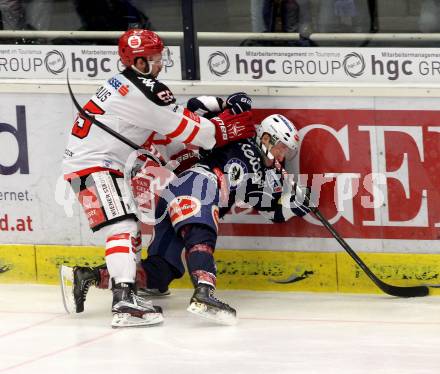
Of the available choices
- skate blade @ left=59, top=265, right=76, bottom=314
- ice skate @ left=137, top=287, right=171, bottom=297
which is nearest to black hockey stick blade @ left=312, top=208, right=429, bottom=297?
ice skate @ left=137, top=287, right=171, bottom=297

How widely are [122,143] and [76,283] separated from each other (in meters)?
0.73

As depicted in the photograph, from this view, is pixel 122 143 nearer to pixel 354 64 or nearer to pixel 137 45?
pixel 137 45

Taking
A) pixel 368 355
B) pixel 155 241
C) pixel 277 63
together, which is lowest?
pixel 368 355

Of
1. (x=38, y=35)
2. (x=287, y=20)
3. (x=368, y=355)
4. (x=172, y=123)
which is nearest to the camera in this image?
(x=368, y=355)

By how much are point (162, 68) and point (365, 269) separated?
153 cm

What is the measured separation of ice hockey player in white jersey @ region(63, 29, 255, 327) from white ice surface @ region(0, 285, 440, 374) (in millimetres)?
267

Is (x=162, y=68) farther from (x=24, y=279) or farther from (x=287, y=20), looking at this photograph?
(x=24, y=279)

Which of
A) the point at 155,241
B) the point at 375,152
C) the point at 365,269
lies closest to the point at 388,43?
the point at 375,152

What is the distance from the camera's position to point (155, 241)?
669cm

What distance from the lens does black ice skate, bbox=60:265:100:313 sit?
6.47m

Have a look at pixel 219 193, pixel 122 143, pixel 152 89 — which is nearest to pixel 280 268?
pixel 219 193

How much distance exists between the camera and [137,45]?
20.7 feet

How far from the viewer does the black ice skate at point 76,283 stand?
647cm

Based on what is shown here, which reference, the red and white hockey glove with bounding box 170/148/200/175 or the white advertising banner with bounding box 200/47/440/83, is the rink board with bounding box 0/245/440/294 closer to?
the red and white hockey glove with bounding box 170/148/200/175
